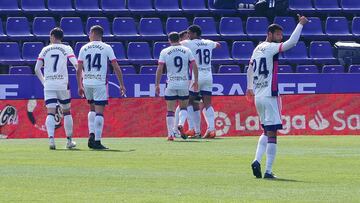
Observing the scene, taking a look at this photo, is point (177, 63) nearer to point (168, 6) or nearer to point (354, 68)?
point (354, 68)

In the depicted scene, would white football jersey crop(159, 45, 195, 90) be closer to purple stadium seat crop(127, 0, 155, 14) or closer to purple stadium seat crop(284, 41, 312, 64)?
purple stadium seat crop(284, 41, 312, 64)

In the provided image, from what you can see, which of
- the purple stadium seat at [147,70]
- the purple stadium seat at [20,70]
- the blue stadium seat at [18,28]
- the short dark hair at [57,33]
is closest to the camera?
the short dark hair at [57,33]

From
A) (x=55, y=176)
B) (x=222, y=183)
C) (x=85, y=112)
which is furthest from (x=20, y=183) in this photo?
(x=85, y=112)

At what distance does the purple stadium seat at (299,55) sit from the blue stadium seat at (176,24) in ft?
10.0

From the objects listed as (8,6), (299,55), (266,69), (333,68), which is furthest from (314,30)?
(266,69)

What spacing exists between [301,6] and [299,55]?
2.41m

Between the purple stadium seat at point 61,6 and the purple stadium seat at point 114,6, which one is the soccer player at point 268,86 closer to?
the purple stadium seat at point 61,6

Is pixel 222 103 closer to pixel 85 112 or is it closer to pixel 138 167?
pixel 85 112

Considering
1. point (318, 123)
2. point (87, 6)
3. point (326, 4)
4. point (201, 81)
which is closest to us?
point (201, 81)

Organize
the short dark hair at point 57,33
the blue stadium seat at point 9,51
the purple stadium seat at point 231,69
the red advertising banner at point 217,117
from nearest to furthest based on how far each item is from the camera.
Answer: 1. the short dark hair at point 57,33
2. the red advertising banner at point 217,117
3. the blue stadium seat at point 9,51
4. the purple stadium seat at point 231,69

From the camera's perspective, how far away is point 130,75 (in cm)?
2756

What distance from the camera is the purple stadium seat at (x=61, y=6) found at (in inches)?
1246

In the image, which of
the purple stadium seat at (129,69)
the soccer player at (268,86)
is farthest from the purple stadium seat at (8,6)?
the soccer player at (268,86)

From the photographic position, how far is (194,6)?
32844mm
